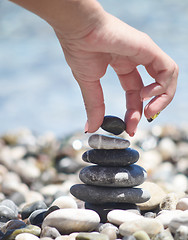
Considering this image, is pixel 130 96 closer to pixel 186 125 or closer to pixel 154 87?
pixel 154 87

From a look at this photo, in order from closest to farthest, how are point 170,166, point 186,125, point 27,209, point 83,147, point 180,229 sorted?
1. point 180,229
2. point 27,209
3. point 170,166
4. point 83,147
5. point 186,125

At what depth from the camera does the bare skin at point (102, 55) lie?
177 centimetres

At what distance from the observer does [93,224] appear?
6.37 feet

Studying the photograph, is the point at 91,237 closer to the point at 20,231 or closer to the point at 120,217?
the point at 120,217

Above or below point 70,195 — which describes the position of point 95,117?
above

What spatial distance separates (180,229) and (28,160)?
5.15 metres

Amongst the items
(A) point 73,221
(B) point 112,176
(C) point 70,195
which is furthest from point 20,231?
(C) point 70,195

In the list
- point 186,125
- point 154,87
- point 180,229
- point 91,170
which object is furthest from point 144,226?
point 186,125

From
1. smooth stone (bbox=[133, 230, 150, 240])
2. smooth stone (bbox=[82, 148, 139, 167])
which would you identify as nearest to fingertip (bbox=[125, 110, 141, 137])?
smooth stone (bbox=[82, 148, 139, 167])

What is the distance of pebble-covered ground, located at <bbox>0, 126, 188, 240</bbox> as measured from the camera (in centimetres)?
182

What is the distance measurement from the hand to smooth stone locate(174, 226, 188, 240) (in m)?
0.71

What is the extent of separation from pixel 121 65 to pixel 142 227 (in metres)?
1.03

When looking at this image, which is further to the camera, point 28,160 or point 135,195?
point 28,160

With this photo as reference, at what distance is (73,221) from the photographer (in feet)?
6.26
